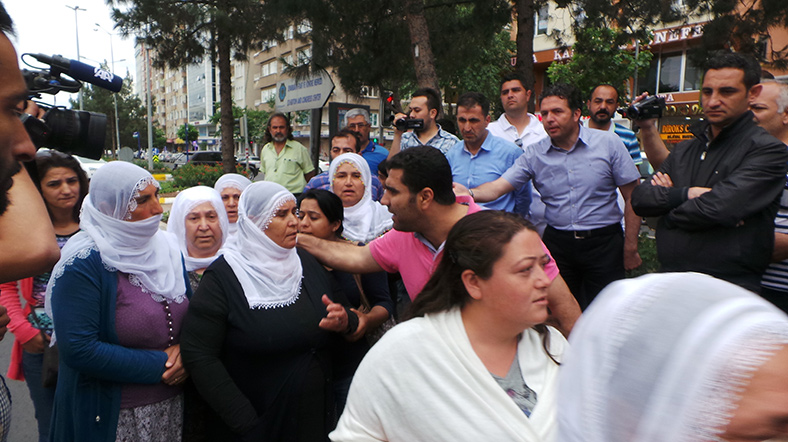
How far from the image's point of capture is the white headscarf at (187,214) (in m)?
3.38

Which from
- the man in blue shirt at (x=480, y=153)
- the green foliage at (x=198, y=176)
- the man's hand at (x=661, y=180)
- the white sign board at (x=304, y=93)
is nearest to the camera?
the man's hand at (x=661, y=180)

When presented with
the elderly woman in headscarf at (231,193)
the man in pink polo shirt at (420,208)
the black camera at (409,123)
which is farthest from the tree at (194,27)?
the man in pink polo shirt at (420,208)

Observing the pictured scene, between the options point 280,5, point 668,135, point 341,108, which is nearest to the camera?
point 280,5

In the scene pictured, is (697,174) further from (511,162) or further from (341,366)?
(341,366)

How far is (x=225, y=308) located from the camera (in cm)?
255

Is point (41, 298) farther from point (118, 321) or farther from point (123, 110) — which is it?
point (123, 110)

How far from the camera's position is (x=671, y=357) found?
2.92 feet

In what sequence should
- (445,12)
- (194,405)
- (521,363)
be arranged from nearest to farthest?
(521,363), (194,405), (445,12)

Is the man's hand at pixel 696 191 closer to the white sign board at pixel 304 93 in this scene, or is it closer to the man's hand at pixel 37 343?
the man's hand at pixel 37 343

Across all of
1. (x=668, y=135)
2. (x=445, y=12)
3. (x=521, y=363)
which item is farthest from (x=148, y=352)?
(x=668, y=135)

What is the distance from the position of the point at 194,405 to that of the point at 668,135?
2827 centimetres

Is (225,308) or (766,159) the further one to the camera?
(766,159)

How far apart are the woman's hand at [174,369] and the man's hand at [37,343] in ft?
3.40

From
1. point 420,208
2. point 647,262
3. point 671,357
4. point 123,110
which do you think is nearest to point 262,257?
point 420,208
